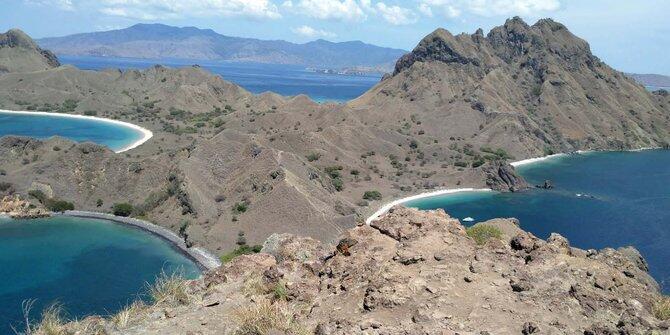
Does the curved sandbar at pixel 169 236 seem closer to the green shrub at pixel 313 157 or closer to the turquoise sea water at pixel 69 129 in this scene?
the green shrub at pixel 313 157

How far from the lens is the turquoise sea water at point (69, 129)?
130 metres

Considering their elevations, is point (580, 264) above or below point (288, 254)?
above

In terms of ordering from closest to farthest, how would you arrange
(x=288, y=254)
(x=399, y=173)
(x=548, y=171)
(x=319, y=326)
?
(x=319, y=326), (x=288, y=254), (x=399, y=173), (x=548, y=171)

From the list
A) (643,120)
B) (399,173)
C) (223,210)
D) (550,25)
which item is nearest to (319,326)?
(223,210)

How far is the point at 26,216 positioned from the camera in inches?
2655

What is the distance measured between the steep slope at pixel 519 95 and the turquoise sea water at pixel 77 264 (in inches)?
3574

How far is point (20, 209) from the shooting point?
226 ft

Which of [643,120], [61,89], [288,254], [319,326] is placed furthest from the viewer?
[61,89]

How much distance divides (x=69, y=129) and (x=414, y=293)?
150 meters

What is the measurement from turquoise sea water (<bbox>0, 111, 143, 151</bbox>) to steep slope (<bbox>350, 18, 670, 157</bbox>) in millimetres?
63257

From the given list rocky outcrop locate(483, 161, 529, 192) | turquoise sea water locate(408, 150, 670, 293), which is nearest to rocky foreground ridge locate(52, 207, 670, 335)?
turquoise sea water locate(408, 150, 670, 293)

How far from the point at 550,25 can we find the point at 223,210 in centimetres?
16487

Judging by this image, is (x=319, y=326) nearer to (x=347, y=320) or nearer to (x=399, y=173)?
(x=347, y=320)

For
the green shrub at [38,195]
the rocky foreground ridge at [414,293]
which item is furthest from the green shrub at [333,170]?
the rocky foreground ridge at [414,293]
